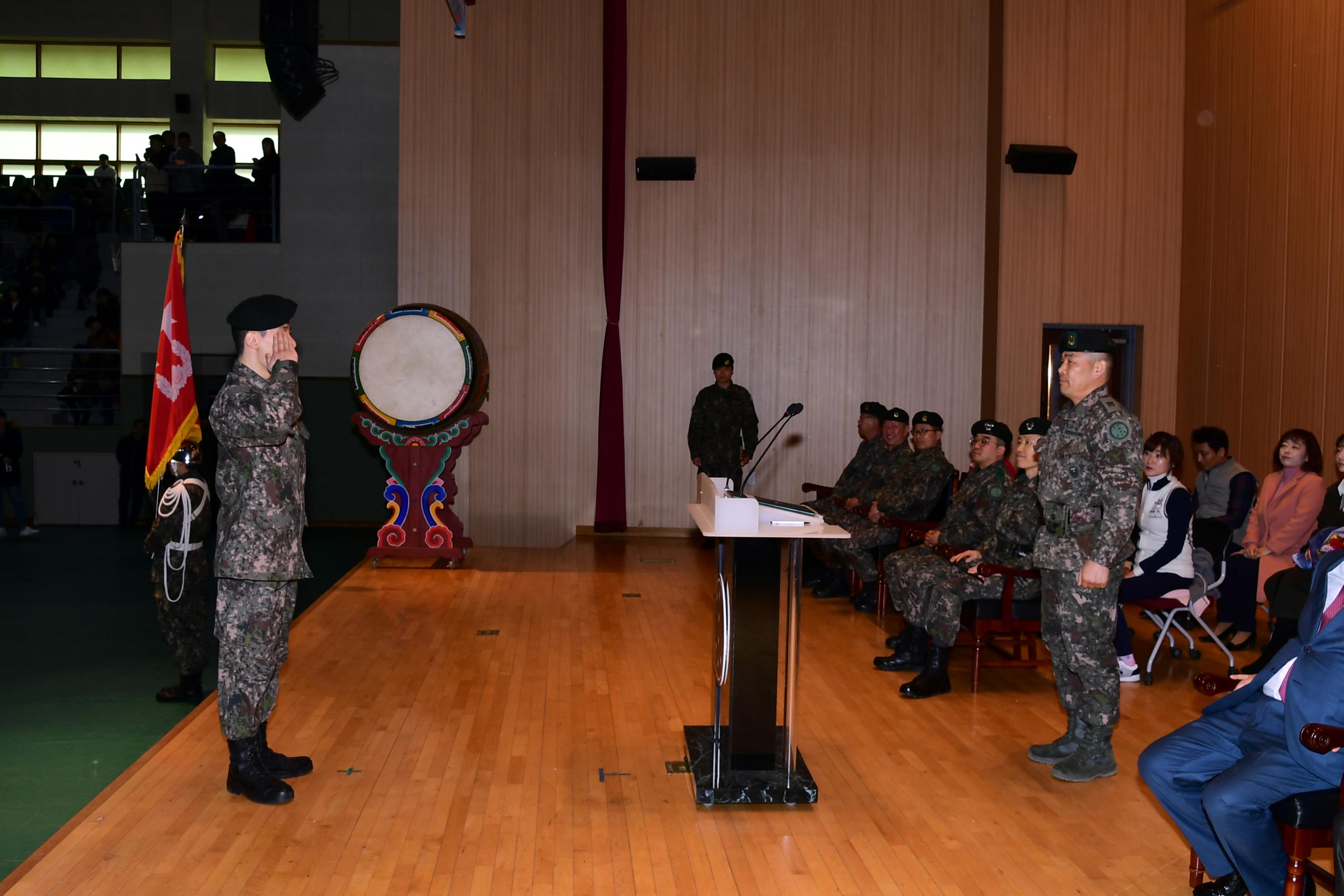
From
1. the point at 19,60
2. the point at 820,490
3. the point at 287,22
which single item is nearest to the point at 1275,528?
the point at 820,490

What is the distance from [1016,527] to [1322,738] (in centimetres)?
240

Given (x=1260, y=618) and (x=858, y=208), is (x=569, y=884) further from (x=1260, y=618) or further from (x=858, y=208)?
(x=858, y=208)

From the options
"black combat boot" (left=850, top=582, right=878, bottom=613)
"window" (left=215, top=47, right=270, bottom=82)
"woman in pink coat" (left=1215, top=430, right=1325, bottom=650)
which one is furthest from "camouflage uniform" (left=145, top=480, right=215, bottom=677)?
"window" (left=215, top=47, right=270, bottom=82)

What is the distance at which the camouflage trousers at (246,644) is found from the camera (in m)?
3.29

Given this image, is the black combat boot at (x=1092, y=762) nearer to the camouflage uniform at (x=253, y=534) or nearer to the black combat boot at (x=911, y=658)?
the black combat boot at (x=911, y=658)

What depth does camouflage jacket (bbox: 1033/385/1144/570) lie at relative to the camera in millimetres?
3463

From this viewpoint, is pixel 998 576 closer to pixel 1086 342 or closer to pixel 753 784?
pixel 1086 342

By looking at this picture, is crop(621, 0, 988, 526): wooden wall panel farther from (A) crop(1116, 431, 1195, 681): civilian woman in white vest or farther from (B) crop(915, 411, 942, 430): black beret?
(A) crop(1116, 431, 1195, 681): civilian woman in white vest

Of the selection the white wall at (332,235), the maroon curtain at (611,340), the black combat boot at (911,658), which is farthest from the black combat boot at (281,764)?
the white wall at (332,235)

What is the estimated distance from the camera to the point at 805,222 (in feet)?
30.5

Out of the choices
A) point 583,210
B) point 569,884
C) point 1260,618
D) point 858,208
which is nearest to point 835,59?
point 858,208

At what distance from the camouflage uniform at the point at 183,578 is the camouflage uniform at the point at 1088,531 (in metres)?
3.52

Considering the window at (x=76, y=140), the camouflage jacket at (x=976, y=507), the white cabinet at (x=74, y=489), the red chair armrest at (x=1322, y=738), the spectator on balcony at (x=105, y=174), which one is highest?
the window at (x=76, y=140)

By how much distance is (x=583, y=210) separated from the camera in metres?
9.14
